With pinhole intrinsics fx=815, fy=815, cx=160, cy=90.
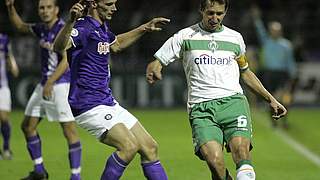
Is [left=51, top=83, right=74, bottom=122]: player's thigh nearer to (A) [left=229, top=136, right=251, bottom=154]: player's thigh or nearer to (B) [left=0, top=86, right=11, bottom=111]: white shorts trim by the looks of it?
(B) [left=0, top=86, right=11, bottom=111]: white shorts trim

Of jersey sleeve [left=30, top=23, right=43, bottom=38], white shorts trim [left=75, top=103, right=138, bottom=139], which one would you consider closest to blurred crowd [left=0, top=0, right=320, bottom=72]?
jersey sleeve [left=30, top=23, right=43, bottom=38]

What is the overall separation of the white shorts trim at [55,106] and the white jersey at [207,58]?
257cm

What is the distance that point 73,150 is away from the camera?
10.2 m

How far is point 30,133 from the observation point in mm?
10570

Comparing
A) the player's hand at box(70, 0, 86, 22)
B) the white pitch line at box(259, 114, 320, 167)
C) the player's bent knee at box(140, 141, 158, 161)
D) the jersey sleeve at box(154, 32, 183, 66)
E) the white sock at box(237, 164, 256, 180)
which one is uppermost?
the player's hand at box(70, 0, 86, 22)

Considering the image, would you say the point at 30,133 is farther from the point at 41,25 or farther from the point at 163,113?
the point at 163,113

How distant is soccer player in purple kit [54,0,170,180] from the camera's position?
26.0ft

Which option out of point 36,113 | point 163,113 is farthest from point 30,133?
point 163,113

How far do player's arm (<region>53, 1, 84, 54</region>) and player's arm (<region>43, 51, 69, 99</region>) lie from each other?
2.06 m

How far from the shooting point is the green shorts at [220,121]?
26.3ft

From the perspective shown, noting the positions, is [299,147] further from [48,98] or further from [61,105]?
[48,98]

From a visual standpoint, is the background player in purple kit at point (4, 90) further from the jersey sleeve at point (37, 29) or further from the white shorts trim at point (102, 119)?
the white shorts trim at point (102, 119)

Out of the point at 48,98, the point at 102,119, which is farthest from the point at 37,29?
the point at 102,119

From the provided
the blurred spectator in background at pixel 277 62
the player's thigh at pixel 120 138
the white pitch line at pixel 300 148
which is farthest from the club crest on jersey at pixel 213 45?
the blurred spectator in background at pixel 277 62
